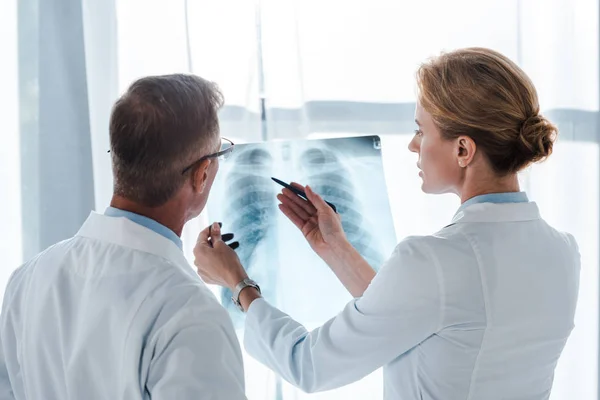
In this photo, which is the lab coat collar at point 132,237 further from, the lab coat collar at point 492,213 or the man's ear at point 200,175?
the lab coat collar at point 492,213

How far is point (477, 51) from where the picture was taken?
109cm

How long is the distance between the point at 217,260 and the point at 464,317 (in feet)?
1.67

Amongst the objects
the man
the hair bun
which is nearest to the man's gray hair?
the man

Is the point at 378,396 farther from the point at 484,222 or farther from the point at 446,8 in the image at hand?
the point at 446,8

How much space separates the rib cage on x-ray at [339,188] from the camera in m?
1.45

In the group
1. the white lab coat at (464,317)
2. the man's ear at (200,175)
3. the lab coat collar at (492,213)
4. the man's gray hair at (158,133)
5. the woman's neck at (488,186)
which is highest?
the man's gray hair at (158,133)

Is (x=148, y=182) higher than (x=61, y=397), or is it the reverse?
(x=148, y=182)

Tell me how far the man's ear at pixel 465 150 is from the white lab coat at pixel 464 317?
8 cm

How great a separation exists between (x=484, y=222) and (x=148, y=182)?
0.55 meters

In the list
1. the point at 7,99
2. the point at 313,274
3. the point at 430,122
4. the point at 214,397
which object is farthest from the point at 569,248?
the point at 7,99

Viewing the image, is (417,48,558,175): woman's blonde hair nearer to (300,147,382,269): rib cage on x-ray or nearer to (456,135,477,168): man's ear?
(456,135,477,168): man's ear

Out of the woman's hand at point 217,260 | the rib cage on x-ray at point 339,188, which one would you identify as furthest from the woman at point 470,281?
the rib cage on x-ray at point 339,188

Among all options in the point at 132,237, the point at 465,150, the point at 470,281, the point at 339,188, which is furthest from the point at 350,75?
the point at 132,237

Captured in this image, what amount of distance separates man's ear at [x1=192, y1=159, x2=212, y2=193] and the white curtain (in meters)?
0.54
